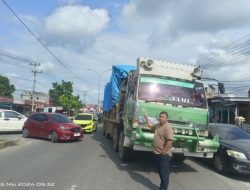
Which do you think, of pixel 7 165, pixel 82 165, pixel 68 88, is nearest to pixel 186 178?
pixel 82 165

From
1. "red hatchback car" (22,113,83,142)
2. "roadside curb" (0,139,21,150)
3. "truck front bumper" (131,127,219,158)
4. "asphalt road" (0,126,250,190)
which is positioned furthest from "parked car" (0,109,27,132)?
"truck front bumper" (131,127,219,158)

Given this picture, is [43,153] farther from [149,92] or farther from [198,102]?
→ [198,102]

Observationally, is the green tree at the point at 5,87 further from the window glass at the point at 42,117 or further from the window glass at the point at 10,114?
the window glass at the point at 42,117

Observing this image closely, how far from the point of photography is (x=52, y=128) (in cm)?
1973

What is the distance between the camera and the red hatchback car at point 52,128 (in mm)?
19281

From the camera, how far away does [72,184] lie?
8.64m

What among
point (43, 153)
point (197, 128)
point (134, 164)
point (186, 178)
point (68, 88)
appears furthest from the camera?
point (68, 88)

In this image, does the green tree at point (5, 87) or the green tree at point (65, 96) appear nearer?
the green tree at point (65, 96)

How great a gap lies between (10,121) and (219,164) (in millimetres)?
A: 15806

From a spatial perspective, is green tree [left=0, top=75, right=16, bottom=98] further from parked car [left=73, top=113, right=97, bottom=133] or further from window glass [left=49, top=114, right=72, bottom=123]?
window glass [left=49, top=114, right=72, bottom=123]

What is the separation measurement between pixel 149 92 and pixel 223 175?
3274mm

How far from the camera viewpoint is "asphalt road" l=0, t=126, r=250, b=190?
343 inches

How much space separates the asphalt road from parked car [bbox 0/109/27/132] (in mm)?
9868

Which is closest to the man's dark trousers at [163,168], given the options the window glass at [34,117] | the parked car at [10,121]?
the window glass at [34,117]
